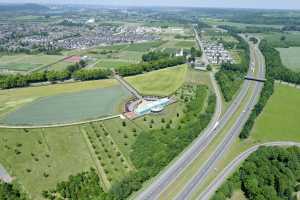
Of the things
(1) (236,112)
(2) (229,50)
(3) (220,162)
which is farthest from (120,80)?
(2) (229,50)

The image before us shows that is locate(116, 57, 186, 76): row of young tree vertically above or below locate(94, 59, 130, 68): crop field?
above

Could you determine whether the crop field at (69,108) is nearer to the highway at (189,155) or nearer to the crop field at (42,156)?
the crop field at (42,156)

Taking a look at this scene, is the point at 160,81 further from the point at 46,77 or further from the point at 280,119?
the point at 280,119

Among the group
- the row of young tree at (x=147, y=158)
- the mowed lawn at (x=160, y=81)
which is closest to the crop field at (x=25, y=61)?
the mowed lawn at (x=160, y=81)

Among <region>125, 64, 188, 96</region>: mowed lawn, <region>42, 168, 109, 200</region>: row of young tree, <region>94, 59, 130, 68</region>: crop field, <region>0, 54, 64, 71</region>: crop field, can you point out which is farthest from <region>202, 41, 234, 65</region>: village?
<region>42, 168, 109, 200</region>: row of young tree

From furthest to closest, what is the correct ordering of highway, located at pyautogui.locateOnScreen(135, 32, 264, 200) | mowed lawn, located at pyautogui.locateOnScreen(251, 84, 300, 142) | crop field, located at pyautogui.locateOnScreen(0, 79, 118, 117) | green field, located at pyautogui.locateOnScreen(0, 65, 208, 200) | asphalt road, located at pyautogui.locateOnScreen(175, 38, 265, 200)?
crop field, located at pyautogui.locateOnScreen(0, 79, 118, 117)
mowed lawn, located at pyautogui.locateOnScreen(251, 84, 300, 142)
green field, located at pyautogui.locateOnScreen(0, 65, 208, 200)
asphalt road, located at pyautogui.locateOnScreen(175, 38, 265, 200)
highway, located at pyautogui.locateOnScreen(135, 32, 264, 200)

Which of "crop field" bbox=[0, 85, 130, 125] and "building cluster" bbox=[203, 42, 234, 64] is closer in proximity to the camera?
"crop field" bbox=[0, 85, 130, 125]

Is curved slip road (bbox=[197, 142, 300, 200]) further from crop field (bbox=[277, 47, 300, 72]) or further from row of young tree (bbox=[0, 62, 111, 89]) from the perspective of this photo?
crop field (bbox=[277, 47, 300, 72])
